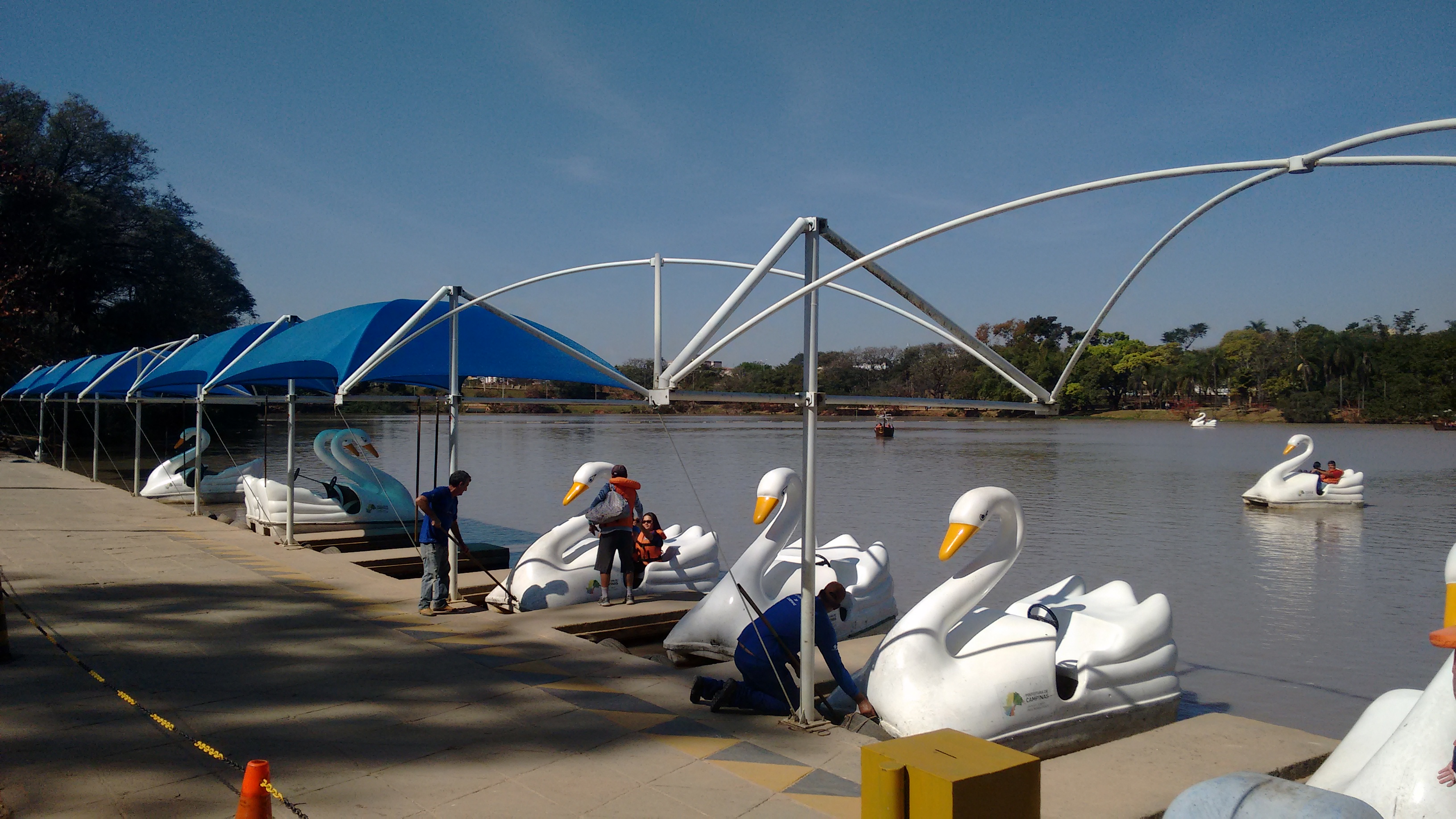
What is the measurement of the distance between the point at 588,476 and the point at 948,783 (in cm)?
751

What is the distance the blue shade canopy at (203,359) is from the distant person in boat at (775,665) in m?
9.57

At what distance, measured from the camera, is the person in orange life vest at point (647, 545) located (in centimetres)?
1023

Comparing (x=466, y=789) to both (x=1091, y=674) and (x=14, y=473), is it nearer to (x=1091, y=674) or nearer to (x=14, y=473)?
(x=1091, y=674)

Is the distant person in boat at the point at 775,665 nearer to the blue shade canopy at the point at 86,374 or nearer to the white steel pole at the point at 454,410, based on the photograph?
the white steel pole at the point at 454,410

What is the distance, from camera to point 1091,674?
6.30m

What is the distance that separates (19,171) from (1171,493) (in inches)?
1055

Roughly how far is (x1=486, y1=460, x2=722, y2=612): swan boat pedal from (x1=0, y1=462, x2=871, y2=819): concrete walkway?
1.47 ft

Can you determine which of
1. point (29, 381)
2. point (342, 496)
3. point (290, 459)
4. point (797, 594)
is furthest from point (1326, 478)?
point (29, 381)

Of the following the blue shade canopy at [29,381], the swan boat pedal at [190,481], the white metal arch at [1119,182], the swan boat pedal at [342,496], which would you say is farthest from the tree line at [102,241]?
the white metal arch at [1119,182]

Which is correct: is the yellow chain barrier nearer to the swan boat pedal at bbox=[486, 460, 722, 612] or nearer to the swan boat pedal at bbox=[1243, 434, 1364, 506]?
the swan boat pedal at bbox=[486, 460, 722, 612]

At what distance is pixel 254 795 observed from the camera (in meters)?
3.25

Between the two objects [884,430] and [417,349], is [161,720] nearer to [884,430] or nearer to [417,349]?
[417,349]

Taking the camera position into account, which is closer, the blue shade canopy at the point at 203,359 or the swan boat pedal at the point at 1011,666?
the swan boat pedal at the point at 1011,666

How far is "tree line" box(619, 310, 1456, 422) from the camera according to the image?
2250 inches
